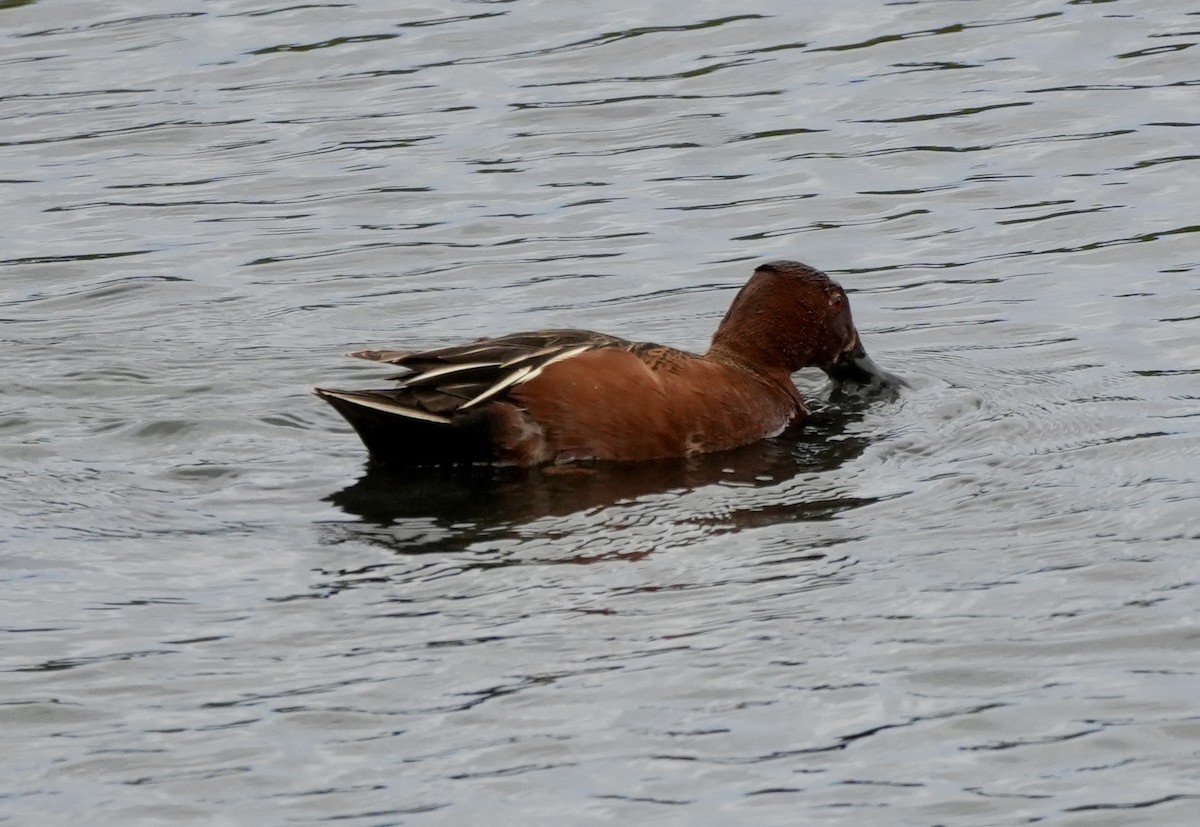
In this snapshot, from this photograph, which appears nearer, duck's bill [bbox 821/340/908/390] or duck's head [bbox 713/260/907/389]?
duck's head [bbox 713/260/907/389]

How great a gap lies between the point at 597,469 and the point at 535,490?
340mm

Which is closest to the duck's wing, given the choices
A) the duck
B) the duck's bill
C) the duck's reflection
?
the duck

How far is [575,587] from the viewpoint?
6992mm

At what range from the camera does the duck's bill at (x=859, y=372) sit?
971 centimetres

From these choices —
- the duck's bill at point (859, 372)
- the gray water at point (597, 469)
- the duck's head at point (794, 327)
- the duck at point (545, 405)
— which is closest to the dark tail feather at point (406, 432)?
the duck at point (545, 405)

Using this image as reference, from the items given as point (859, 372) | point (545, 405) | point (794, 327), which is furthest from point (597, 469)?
point (859, 372)

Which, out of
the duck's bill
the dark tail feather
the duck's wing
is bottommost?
the duck's bill

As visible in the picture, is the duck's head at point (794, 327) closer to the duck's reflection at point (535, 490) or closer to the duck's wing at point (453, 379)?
the duck's reflection at point (535, 490)

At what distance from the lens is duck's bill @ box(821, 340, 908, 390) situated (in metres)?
9.71

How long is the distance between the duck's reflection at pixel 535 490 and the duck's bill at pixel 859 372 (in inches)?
25.7

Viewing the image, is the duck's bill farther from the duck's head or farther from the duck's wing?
the duck's wing

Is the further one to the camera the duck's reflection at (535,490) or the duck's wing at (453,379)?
the duck's wing at (453,379)

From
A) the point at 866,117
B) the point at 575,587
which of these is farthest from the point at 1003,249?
the point at 575,587

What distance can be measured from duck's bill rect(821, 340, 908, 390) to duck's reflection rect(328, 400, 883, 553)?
65 centimetres
